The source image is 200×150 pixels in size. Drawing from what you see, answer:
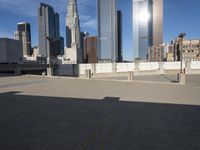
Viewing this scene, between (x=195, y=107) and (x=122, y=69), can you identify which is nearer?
(x=195, y=107)

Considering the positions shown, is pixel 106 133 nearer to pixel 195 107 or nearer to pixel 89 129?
pixel 89 129

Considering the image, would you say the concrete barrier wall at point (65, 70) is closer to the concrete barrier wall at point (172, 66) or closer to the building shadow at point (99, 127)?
the concrete barrier wall at point (172, 66)

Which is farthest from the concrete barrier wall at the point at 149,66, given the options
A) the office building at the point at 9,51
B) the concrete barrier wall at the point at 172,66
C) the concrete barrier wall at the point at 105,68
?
the office building at the point at 9,51

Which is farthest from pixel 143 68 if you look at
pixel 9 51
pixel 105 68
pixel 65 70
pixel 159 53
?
pixel 159 53

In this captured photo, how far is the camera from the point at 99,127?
7117 millimetres

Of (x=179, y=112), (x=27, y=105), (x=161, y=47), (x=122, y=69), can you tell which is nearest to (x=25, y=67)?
(x=122, y=69)

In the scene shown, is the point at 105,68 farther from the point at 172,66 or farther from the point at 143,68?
the point at 172,66

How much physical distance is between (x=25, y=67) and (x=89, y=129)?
237 ft

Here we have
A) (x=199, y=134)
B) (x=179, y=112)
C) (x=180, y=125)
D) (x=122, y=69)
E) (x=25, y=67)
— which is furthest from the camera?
(x=25, y=67)

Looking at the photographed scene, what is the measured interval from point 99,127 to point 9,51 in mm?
102145

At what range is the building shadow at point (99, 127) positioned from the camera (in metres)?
5.57

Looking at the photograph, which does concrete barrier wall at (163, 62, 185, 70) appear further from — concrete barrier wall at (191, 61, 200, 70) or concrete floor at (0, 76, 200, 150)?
concrete floor at (0, 76, 200, 150)

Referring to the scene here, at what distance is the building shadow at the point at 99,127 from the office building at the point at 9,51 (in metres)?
96.8

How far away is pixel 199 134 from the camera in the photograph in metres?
6.38
